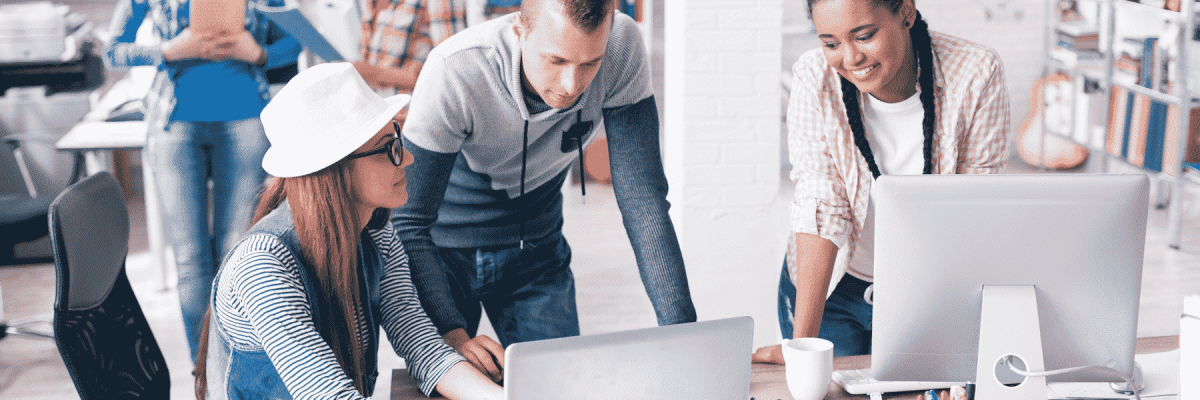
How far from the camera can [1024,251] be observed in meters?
1.24

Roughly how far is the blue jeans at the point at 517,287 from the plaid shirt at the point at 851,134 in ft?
1.63

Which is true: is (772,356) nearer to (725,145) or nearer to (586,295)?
(725,145)

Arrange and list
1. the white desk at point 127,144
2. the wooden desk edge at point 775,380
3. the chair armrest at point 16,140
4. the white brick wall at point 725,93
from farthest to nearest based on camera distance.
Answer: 1. the chair armrest at point 16,140
2. the white desk at point 127,144
3. the white brick wall at point 725,93
4. the wooden desk edge at point 775,380

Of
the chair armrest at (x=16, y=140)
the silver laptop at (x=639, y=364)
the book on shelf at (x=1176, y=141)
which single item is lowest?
the book on shelf at (x=1176, y=141)

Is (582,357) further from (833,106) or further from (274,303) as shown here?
(833,106)

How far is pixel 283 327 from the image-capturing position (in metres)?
1.32

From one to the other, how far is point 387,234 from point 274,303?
30 cm

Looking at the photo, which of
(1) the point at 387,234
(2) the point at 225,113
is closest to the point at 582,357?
(1) the point at 387,234

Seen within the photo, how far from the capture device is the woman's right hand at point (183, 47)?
263cm

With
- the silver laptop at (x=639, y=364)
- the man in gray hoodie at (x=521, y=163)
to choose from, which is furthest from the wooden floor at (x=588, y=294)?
the silver laptop at (x=639, y=364)

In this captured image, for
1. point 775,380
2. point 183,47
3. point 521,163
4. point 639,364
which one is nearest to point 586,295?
point 183,47

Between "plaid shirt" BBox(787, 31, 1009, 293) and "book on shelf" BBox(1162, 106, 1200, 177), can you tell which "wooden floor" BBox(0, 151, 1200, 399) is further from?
"plaid shirt" BBox(787, 31, 1009, 293)

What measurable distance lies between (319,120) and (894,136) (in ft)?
3.07

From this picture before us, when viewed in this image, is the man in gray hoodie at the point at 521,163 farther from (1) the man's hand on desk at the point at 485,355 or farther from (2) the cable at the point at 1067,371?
(2) the cable at the point at 1067,371
